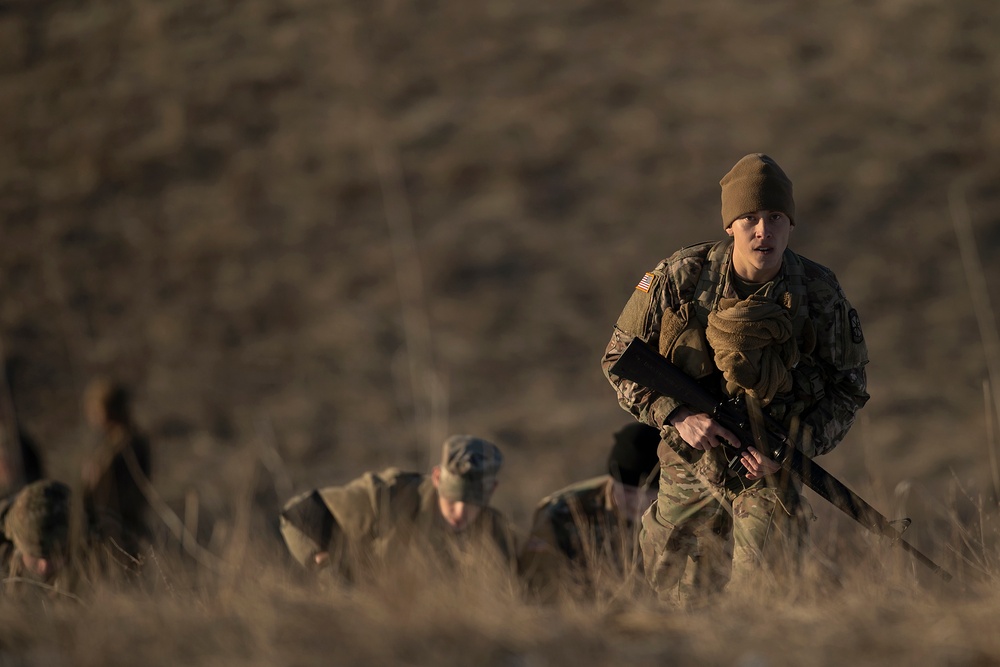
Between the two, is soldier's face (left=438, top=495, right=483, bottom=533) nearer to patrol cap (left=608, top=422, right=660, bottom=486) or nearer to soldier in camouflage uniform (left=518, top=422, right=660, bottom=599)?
soldier in camouflage uniform (left=518, top=422, right=660, bottom=599)

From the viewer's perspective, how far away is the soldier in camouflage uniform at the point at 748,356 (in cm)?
420

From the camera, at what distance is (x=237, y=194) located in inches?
687

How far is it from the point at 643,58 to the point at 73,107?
8322 mm

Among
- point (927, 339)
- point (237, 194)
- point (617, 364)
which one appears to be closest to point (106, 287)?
point (237, 194)

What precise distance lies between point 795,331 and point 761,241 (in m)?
0.34

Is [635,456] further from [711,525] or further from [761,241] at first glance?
[761,241]

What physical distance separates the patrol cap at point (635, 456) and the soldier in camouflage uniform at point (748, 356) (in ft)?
3.72

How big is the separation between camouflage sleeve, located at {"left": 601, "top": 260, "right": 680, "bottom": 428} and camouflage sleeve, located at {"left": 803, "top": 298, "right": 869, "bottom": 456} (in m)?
0.50

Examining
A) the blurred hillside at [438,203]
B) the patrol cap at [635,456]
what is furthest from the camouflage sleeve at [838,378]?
the blurred hillside at [438,203]

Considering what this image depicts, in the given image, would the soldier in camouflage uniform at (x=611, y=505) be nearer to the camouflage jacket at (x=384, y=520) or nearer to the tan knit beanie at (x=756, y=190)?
the camouflage jacket at (x=384, y=520)

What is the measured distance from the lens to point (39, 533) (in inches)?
210

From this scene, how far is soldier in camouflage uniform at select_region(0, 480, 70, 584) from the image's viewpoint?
5328 mm

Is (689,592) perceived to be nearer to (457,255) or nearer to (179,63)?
(457,255)

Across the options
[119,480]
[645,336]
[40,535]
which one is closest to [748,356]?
[645,336]
